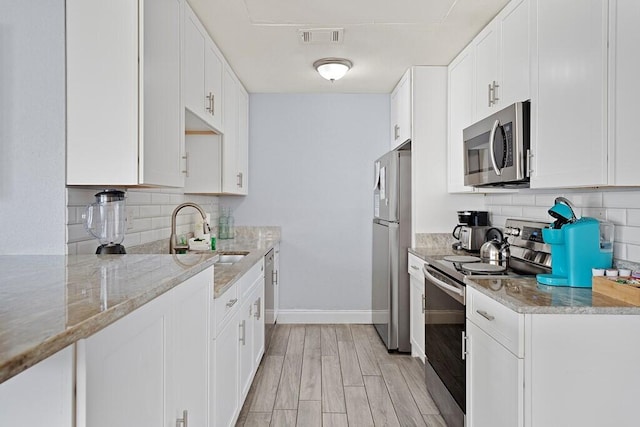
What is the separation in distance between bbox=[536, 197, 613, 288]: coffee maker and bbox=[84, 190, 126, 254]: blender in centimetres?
186

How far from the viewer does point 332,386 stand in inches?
119

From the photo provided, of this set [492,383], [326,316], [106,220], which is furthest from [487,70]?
[326,316]

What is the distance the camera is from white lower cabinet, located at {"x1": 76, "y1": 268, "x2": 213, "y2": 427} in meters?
0.85

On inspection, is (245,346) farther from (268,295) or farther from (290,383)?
(268,295)

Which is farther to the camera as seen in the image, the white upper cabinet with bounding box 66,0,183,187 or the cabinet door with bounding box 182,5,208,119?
the cabinet door with bounding box 182,5,208,119

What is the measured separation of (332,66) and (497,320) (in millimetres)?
2373

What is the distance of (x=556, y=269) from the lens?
1.96 metres

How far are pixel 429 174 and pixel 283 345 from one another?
1.92 m

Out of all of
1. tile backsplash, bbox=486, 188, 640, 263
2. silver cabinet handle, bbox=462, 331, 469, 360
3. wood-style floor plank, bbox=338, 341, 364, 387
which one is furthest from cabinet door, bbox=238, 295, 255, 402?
tile backsplash, bbox=486, 188, 640, 263

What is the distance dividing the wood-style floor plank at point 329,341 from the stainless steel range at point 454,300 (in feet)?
3.45

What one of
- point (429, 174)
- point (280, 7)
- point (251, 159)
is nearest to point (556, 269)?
point (429, 174)

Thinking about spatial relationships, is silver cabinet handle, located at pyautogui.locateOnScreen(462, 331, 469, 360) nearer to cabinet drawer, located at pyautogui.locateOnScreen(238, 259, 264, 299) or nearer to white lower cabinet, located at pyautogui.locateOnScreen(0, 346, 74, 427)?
cabinet drawer, located at pyautogui.locateOnScreen(238, 259, 264, 299)

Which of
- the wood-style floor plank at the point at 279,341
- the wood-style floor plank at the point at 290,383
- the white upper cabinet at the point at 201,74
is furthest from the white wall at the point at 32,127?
the wood-style floor plank at the point at 279,341

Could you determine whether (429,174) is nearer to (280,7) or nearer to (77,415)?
(280,7)
